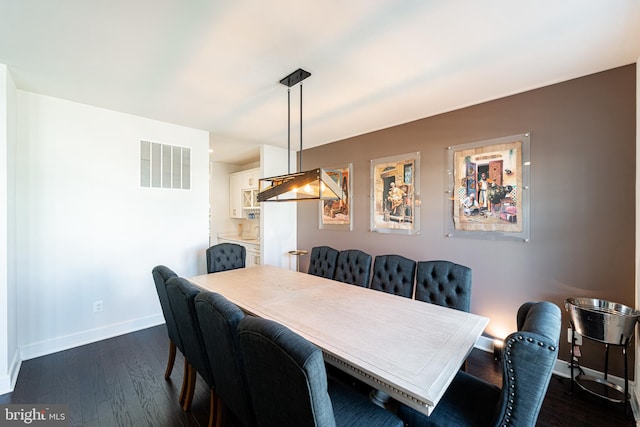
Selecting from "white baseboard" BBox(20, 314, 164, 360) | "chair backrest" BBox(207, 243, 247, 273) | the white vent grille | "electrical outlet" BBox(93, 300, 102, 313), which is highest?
the white vent grille

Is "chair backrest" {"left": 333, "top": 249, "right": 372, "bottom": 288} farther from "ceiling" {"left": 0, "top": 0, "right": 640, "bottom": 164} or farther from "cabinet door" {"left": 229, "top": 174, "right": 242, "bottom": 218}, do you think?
"cabinet door" {"left": 229, "top": 174, "right": 242, "bottom": 218}

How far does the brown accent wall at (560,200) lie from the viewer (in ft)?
6.79

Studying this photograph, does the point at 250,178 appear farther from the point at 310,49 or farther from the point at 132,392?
the point at 132,392

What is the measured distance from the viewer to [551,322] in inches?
45.1

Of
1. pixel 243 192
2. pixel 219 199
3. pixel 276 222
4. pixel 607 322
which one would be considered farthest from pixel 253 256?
pixel 607 322

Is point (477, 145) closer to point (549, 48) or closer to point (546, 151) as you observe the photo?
point (546, 151)

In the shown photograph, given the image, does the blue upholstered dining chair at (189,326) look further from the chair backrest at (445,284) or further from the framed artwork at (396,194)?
the framed artwork at (396,194)

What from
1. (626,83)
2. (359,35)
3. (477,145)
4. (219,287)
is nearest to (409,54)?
(359,35)

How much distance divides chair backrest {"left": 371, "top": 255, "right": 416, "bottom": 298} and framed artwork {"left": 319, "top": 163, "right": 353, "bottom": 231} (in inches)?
52.5

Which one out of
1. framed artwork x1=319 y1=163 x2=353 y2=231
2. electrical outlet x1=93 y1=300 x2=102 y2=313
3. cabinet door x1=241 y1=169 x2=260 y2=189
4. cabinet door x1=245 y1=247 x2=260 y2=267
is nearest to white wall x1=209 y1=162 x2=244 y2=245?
cabinet door x1=241 y1=169 x2=260 y2=189

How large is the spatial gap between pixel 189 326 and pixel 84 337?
2.21 meters

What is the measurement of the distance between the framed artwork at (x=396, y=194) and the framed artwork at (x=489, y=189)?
0.38m

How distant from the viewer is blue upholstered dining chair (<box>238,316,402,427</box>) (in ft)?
2.83

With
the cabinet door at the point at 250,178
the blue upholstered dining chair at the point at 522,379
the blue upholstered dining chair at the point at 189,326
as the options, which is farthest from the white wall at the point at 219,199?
the blue upholstered dining chair at the point at 522,379
